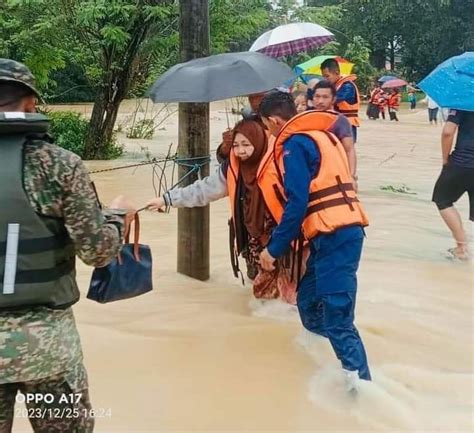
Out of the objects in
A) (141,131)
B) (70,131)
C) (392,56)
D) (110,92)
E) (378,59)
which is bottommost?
(141,131)

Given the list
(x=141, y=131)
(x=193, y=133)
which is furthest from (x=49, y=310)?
(x=141, y=131)

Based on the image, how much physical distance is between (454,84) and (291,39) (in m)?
3.06

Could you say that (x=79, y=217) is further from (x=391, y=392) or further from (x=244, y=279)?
(x=244, y=279)

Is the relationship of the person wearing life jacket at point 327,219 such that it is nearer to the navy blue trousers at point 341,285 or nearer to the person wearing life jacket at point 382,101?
A: the navy blue trousers at point 341,285

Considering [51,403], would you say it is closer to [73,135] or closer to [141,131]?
[73,135]

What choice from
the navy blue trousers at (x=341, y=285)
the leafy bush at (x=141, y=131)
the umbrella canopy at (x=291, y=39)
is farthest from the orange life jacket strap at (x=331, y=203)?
the leafy bush at (x=141, y=131)

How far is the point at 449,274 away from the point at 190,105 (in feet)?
9.07

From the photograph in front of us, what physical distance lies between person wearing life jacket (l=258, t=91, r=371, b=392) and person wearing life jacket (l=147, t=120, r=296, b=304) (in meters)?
0.71

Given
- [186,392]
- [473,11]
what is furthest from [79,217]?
[473,11]

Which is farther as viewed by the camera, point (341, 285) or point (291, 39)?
point (291, 39)

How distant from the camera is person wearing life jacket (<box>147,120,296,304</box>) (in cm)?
434

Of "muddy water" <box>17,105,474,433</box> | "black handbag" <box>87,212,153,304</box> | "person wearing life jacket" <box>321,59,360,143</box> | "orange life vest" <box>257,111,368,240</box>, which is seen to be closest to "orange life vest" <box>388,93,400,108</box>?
"person wearing life jacket" <box>321,59,360,143</box>

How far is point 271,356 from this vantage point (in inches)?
164

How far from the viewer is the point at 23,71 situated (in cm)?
229
